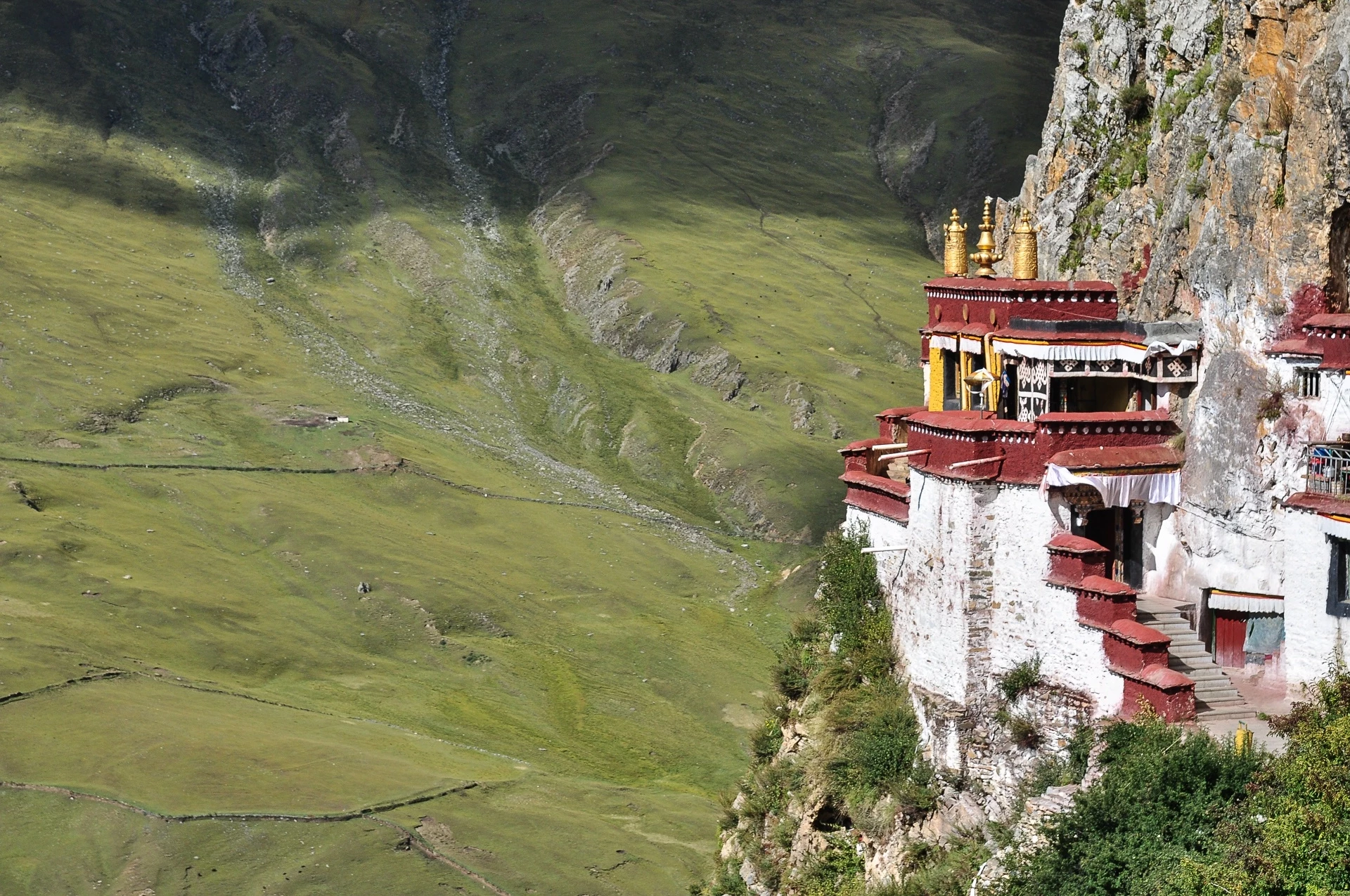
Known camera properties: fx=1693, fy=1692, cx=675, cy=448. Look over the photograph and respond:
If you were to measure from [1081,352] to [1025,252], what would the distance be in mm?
5160

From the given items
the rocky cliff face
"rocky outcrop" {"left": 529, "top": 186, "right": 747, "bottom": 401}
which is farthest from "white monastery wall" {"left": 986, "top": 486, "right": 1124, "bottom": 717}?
"rocky outcrop" {"left": 529, "top": 186, "right": 747, "bottom": 401}

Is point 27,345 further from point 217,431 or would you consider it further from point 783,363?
point 783,363

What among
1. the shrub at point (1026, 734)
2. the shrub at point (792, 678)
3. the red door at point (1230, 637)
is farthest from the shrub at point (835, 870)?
the red door at point (1230, 637)

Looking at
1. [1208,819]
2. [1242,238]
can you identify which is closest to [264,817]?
[1208,819]

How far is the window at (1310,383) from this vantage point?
91.9 feet

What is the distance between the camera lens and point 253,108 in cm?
15425

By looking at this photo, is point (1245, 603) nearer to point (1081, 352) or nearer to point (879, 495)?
point (1081, 352)

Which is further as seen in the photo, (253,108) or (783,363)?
(253,108)

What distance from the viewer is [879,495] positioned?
35312 millimetres

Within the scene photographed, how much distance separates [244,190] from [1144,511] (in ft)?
393

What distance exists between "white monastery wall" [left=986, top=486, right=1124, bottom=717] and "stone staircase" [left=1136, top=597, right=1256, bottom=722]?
154 centimetres

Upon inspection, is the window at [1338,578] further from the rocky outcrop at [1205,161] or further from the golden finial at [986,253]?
the golden finial at [986,253]

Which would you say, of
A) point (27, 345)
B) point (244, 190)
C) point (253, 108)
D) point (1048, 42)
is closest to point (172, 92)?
point (253, 108)

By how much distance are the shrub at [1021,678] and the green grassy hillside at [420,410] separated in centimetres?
2360
